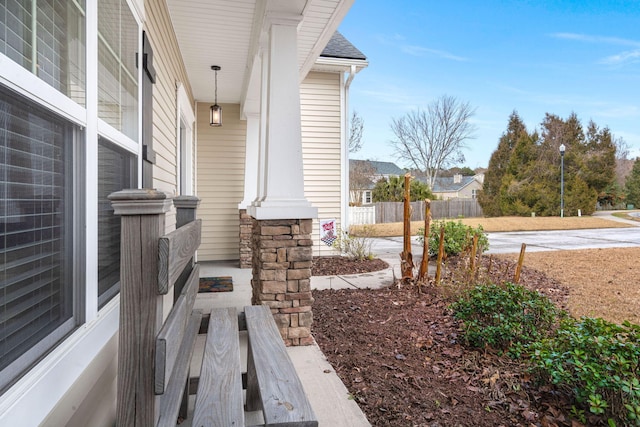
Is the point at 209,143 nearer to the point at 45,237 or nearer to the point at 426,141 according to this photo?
the point at 45,237

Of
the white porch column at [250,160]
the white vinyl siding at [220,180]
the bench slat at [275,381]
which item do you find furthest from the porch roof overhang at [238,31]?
the bench slat at [275,381]

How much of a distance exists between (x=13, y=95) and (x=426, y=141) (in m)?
26.9

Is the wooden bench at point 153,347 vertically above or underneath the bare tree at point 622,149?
underneath

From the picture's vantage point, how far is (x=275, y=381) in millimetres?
1229

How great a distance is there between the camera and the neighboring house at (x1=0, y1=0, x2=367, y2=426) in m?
1.00

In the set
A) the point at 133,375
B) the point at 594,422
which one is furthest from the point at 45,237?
the point at 594,422

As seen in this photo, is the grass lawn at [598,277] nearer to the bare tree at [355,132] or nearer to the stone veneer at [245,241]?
the stone veneer at [245,241]

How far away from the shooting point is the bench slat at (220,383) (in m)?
1.02

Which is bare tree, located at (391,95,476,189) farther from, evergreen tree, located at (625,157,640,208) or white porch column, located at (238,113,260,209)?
white porch column, located at (238,113,260,209)

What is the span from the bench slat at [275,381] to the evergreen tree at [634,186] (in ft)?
120

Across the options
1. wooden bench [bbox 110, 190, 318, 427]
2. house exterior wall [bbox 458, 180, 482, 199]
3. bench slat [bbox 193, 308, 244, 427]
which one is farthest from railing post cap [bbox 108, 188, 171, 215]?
house exterior wall [bbox 458, 180, 482, 199]

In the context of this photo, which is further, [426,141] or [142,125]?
[426,141]

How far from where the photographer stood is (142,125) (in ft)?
8.63

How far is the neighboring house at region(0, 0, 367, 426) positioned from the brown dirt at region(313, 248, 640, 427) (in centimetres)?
93
